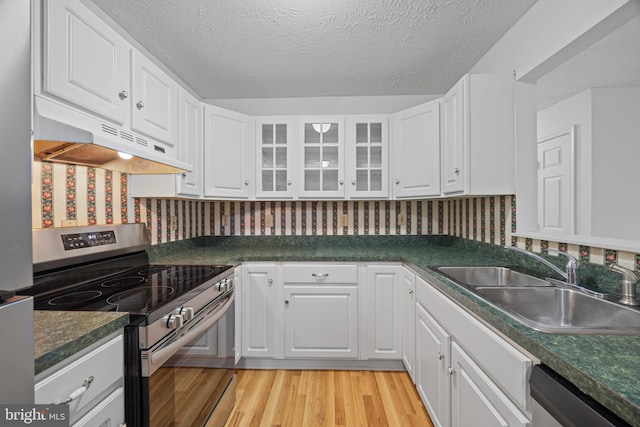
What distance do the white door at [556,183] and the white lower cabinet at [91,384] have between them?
6.84 ft

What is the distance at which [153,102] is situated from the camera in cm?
160

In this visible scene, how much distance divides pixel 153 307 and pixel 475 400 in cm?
125

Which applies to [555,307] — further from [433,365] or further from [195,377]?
[195,377]

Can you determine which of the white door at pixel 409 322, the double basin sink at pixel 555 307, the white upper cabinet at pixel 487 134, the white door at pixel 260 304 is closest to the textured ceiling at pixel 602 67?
the white upper cabinet at pixel 487 134

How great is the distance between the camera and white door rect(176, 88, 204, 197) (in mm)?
1910

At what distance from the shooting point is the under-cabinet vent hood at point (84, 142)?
96cm

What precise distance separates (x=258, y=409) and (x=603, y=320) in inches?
71.2

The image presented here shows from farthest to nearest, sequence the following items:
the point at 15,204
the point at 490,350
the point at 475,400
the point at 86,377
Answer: the point at 475,400
the point at 490,350
the point at 86,377
the point at 15,204

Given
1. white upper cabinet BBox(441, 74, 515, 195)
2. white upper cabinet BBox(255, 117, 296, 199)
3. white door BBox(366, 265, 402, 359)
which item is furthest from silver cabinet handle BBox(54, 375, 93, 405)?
white upper cabinet BBox(441, 74, 515, 195)

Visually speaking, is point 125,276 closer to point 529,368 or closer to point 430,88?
point 529,368

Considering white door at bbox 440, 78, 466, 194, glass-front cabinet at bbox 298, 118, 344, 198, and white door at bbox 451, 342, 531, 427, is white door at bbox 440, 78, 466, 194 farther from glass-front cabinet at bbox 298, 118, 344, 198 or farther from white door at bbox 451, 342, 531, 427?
white door at bbox 451, 342, 531, 427

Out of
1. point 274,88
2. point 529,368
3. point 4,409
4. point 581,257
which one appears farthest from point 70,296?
point 581,257

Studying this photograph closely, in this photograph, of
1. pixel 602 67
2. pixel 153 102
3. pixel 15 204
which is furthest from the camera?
pixel 153 102

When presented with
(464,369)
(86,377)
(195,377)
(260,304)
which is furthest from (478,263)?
(86,377)
